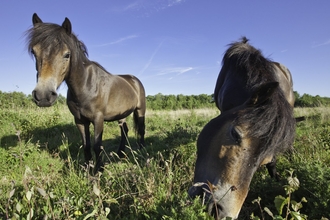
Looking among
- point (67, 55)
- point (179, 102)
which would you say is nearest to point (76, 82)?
point (67, 55)

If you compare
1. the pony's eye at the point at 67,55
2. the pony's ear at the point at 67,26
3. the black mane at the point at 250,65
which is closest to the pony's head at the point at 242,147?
the black mane at the point at 250,65

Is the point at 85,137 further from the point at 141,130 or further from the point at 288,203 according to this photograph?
the point at 288,203

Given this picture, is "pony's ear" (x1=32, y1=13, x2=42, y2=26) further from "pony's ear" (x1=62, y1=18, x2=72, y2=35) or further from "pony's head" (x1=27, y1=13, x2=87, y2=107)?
"pony's ear" (x1=62, y1=18, x2=72, y2=35)

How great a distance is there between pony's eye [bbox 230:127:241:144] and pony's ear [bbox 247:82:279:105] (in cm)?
37

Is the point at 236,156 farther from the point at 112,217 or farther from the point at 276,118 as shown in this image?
the point at 112,217

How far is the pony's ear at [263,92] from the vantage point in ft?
5.92

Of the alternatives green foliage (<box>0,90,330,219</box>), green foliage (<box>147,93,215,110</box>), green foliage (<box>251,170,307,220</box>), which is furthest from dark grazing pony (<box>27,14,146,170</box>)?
green foliage (<box>147,93,215,110</box>)

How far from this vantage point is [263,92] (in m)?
1.88

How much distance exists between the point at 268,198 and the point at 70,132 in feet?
19.8

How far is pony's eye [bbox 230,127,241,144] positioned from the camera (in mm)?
1775

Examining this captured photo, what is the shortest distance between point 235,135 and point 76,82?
10.4 ft

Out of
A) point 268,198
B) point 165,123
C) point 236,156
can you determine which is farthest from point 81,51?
point 165,123

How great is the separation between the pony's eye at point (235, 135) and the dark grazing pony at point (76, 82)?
252cm

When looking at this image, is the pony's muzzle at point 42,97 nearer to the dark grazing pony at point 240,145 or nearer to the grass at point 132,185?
the grass at point 132,185
